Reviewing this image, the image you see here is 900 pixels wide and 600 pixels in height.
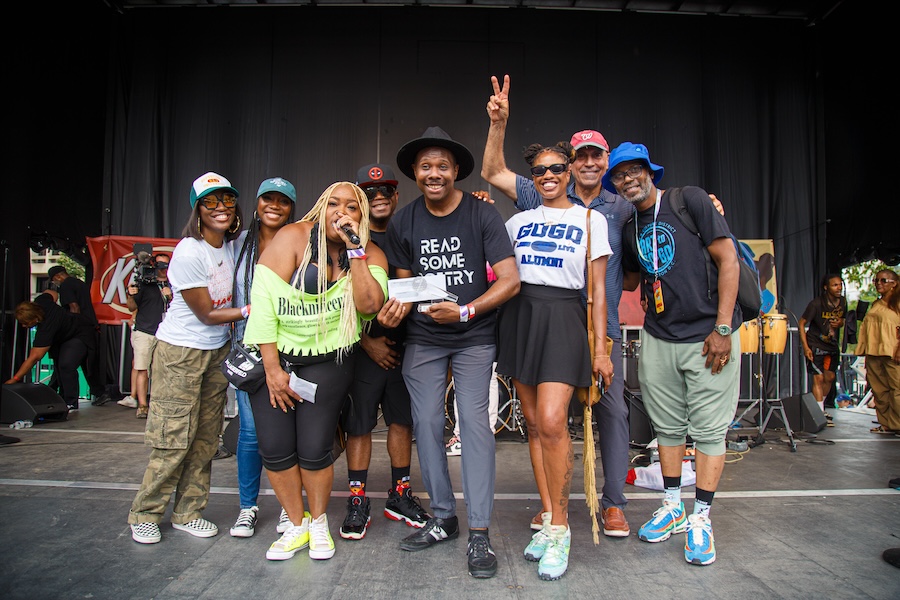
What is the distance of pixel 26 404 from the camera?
19.2ft

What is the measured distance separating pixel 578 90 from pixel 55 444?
26.4 ft

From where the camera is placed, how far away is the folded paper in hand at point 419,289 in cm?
249

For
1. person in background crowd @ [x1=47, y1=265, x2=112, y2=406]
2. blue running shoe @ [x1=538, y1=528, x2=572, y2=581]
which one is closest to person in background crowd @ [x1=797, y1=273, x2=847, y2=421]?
blue running shoe @ [x1=538, y1=528, x2=572, y2=581]

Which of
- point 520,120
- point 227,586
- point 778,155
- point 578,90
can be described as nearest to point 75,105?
point 520,120

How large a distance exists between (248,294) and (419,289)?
40.5 inches

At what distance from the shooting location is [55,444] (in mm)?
4988

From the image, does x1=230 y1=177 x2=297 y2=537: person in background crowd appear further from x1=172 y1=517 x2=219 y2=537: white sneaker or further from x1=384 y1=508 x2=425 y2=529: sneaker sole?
x1=384 y1=508 x2=425 y2=529: sneaker sole

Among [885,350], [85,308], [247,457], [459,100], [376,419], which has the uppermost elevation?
[459,100]

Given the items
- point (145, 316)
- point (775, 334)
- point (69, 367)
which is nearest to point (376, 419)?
point (775, 334)

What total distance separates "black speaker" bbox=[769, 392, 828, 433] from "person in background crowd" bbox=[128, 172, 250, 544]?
18.8ft

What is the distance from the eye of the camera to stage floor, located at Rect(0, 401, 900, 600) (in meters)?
2.27

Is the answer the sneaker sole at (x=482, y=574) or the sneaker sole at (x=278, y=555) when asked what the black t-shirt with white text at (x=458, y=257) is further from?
the sneaker sole at (x=278, y=555)

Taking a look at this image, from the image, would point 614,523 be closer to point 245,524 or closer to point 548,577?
point 548,577

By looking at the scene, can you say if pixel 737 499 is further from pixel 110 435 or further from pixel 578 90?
pixel 578 90
